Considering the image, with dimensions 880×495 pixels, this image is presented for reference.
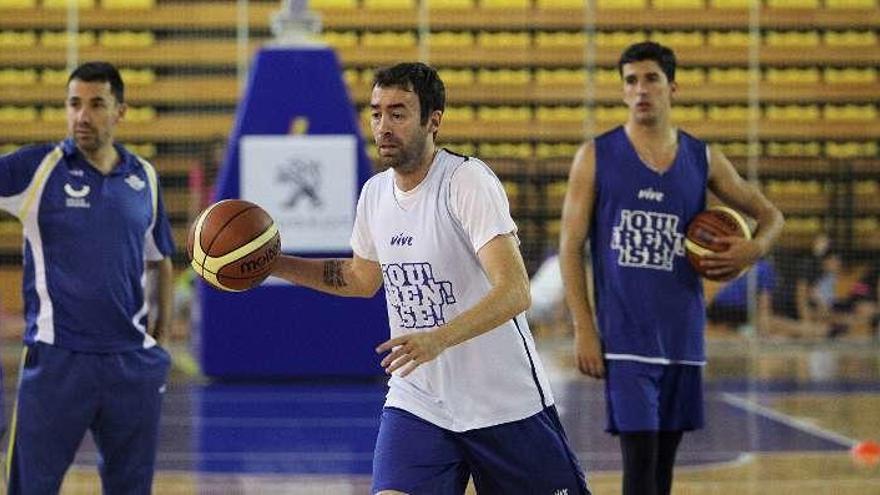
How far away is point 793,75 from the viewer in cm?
2016

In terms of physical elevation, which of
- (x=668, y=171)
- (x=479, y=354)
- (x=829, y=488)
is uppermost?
(x=668, y=171)

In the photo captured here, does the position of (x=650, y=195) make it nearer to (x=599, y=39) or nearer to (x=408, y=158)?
(x=408, y=158)

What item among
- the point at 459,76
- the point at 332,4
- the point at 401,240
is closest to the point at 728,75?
the point at 459,76

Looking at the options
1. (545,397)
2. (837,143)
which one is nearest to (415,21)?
(837,143)

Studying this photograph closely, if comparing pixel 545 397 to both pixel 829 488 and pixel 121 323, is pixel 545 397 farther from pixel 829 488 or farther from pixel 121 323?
pixel 829 488

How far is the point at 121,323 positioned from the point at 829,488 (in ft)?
12.2

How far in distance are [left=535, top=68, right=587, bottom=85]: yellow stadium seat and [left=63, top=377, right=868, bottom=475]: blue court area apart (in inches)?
320

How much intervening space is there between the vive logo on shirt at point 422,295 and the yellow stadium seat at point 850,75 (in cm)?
1701

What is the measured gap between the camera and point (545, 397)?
4.14m

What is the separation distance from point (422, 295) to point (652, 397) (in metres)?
1.40

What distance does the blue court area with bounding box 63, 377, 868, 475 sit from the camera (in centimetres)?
822

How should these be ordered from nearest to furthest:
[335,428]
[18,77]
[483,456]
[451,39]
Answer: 1. [483,456]
2. [335,428]
3. [18,77]
4. [451,39]

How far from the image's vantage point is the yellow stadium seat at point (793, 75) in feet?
65.9

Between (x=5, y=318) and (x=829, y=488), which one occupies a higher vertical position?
(x=829, y=488)
